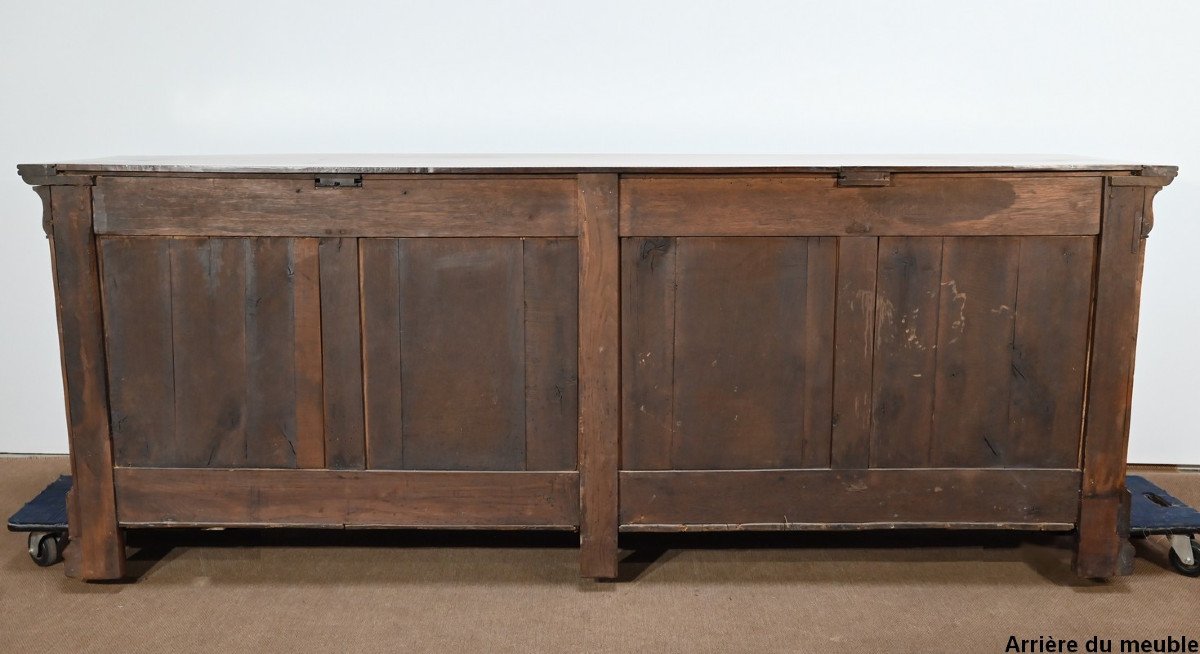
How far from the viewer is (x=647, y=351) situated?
2277 mm

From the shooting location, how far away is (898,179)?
2.20 metres

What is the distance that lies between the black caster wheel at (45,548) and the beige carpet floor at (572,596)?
0.03 meters

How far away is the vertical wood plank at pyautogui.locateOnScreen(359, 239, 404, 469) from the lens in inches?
88.3

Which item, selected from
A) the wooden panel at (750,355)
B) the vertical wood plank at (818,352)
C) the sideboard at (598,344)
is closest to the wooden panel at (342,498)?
the sideboard at (598,344)

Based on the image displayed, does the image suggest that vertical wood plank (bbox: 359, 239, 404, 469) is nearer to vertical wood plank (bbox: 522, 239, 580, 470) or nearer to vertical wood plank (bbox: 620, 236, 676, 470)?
vertical wood plank (bbox: 522, 239, 580, 470)

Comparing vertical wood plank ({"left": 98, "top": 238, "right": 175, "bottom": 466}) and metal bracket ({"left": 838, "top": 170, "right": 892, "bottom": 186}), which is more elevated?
metal bracket ({"left": 838, "top": 170, "right": 892, "bottom": 186})

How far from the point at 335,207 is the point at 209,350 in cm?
42

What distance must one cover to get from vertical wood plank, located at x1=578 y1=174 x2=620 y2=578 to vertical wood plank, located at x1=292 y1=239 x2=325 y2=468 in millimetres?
566

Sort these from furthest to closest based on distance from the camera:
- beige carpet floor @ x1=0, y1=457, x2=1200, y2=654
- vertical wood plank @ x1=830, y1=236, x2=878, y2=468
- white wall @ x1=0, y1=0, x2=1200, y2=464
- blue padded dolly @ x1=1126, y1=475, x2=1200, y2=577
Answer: white wall @ x1=0, y1=0, x2=1200, y2=464 → blue padded dolly @ x1=1126, y1=475, x2=1200, y2=577 → vertical wood plank @ x1=830, y1=236, x2=878, y2=468 → beige carpet floor @ x1=0, y1=457, x2=1200, y2=654

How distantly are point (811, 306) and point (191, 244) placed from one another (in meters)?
1.32

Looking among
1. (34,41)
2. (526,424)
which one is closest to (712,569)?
(526,424)

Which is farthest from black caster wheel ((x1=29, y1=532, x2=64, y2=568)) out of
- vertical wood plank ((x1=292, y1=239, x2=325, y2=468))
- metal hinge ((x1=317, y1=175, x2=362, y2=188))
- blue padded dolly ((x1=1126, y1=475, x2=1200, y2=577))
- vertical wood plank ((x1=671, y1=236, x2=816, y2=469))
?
blue padded dolly ((x1=1126, y1=475, x2=1200, y2=577))

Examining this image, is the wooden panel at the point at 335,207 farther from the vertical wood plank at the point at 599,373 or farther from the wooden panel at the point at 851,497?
the wooden panel at the point at 851,497

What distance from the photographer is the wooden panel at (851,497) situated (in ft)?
7.59
